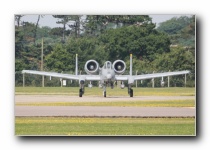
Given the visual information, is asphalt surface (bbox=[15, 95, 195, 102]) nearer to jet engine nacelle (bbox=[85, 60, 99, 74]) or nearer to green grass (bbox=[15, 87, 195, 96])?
green grass (bbox=[15, 87, 195, 96])

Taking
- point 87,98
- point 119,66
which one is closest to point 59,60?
point 87,98

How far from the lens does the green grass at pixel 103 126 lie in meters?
42.8

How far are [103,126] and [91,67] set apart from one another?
1.55 meters

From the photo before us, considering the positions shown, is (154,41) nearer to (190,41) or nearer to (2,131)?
(190,41)

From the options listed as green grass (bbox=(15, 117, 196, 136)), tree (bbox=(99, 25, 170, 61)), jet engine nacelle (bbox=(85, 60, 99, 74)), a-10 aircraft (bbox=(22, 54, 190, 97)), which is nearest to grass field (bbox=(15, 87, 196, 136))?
green grass (bbox=(15, 117, 196, 136))

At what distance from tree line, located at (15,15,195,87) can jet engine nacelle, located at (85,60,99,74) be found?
93 millimetres

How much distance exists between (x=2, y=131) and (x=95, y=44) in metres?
2.87

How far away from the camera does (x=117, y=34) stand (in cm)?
4397

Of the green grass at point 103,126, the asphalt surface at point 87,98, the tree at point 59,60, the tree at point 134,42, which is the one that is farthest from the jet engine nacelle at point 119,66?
the green grass at point 103,126

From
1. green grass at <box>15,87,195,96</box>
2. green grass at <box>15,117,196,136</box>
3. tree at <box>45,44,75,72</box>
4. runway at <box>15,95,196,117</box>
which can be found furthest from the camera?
green grass at <box>15,87,195,96</box>

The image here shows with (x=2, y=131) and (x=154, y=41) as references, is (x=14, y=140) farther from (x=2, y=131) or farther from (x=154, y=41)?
(x=154, y=41)

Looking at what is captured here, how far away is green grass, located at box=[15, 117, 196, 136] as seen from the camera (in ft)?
140
